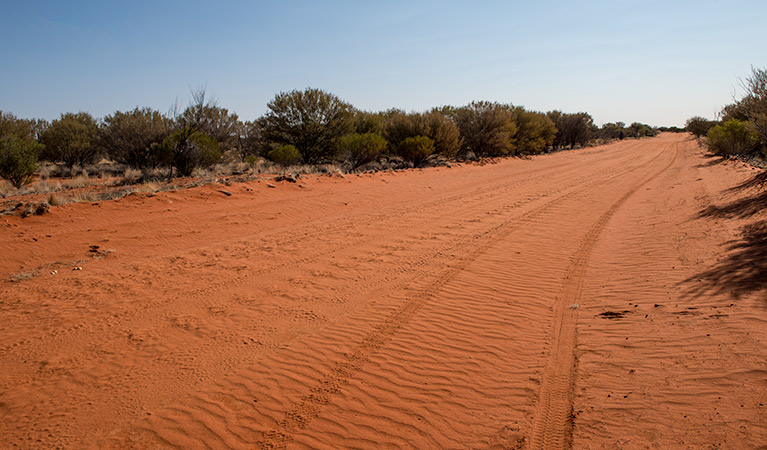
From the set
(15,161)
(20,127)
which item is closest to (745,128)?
(15,161)

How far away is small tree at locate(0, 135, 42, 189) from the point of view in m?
16.6

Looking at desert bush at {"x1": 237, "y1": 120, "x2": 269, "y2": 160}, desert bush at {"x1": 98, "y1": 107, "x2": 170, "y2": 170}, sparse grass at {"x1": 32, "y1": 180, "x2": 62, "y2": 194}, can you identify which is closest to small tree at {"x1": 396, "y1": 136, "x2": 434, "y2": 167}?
desert bush at {"x1": 237, "y1": 120, "x2": 269, "y2": 160}

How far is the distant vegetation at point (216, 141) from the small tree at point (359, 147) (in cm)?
6

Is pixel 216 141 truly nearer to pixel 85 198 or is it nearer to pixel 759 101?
pixel 85 198

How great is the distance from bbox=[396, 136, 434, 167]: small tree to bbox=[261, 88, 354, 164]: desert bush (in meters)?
3.53

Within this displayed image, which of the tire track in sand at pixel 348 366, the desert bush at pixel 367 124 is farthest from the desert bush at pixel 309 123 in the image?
the tire track in sand at pixel 348 366

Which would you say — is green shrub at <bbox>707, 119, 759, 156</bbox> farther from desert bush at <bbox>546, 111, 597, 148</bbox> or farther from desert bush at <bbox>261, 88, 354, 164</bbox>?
desert bush at <bbox>546, 111, 597, 148</bbox>

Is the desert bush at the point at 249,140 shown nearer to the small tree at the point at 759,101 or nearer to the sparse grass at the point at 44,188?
the sparse grass at the point at 44,188

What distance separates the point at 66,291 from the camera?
612 centimetres

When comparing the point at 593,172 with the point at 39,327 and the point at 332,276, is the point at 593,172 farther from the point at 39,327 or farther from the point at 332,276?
the point at 39,327

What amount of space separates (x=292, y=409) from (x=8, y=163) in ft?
64.3

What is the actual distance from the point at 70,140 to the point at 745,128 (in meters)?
32.4

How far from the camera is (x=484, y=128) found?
31.5 metres

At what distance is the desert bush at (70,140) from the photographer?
23.4 meters
